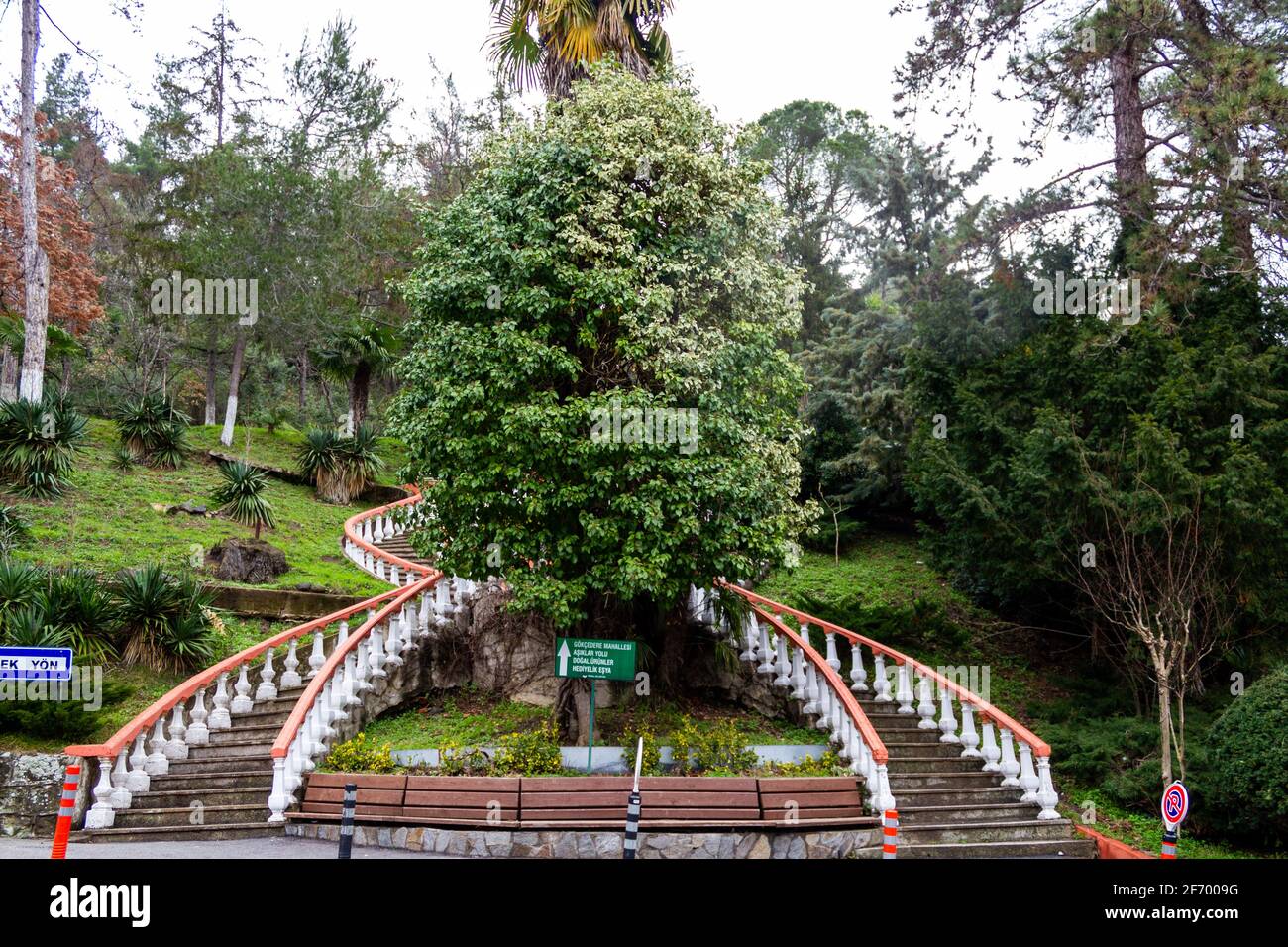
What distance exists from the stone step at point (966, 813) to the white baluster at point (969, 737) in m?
0.97

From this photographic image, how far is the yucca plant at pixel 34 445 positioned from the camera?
19266 mm

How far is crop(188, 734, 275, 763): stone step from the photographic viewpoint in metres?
12.1

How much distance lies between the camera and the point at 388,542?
21906mm

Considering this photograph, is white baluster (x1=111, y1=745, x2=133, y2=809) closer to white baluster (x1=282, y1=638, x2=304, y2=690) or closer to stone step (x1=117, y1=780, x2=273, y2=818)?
stone step (x1=117, y1=780, x2=273, y2=818)

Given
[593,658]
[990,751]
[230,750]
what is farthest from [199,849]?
[990,751]

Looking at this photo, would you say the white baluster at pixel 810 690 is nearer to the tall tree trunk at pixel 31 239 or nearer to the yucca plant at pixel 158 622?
the yucca plant at pixel 158 622

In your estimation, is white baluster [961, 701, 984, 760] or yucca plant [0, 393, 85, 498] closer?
white baluster [961, 701, 984, 760]

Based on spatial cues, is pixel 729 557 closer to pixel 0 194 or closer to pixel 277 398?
pixel 0 194

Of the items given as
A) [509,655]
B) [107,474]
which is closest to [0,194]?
[107,474]

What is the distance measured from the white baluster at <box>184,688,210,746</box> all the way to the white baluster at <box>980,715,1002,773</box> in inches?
379

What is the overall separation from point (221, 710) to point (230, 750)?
69cm

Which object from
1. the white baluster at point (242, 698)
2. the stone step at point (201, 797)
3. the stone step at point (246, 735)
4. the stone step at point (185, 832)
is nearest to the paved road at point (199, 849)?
the stone step at point (185, 832)

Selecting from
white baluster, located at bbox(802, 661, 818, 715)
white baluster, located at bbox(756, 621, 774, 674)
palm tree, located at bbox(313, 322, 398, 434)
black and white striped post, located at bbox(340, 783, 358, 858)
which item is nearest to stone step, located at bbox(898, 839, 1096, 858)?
white baluster, located at bbox(802, 661, 818, 715)

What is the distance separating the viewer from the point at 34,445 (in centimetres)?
1942
